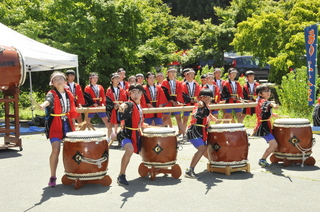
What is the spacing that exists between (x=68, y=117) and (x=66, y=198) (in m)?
1.23

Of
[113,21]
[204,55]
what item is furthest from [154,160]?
[204,55]

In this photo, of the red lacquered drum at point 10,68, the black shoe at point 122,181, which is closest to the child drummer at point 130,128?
the black shoe at point 122,181

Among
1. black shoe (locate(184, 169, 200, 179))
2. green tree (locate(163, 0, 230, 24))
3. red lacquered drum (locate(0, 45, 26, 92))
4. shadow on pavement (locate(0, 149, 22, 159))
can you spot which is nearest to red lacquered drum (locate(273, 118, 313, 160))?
black shoe (locate(184, 169, 200, 179))

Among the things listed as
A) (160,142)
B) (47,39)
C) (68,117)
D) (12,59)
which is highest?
(47,39)

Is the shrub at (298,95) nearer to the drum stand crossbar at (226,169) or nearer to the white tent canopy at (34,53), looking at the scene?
the white tent canopy at (34,53)

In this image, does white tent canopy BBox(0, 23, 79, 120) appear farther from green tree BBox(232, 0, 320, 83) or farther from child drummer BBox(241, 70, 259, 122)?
green tree BBox(232, 0, 320, 83)

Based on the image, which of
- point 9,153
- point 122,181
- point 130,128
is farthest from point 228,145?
point 9,153

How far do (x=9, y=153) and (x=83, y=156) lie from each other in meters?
3.66

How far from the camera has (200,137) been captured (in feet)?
20.9

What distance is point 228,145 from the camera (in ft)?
20.9

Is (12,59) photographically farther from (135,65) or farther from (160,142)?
(135,65)

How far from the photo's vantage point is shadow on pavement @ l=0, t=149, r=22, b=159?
8336 millimetres

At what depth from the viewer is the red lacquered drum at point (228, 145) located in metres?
6.39

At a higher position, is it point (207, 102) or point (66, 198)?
point (207, 102)
